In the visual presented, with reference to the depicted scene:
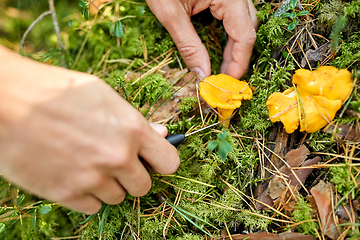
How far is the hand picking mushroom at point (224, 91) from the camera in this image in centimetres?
213

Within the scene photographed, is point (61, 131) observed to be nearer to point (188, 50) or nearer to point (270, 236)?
point (188, 50)

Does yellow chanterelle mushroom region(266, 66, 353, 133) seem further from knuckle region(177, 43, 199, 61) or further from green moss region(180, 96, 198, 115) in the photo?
knuckle region(177, 43, 199, 61)

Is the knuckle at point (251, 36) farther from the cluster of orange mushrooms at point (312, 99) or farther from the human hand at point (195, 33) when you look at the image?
the cluster of orange mushrooms at point (312, 99)

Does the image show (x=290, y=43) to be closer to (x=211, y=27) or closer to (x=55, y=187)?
(x=211, y=27)

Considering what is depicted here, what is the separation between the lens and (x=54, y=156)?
120 cm

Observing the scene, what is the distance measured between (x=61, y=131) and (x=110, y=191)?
1.75 feet

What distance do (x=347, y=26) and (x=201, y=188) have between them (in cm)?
193

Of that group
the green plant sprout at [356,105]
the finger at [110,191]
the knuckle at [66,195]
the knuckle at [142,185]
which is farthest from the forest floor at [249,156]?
the knuckle at [66,195]

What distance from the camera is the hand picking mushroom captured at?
213 cm

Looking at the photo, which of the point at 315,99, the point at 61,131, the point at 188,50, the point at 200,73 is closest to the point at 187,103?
the point at 200,73

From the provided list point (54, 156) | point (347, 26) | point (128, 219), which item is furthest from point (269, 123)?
point (54, 156)

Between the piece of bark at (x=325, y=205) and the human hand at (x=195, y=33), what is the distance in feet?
4.32

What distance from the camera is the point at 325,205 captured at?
1.76 meters

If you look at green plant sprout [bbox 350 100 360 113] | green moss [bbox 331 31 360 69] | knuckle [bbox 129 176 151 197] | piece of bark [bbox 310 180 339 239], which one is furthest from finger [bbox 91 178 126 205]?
green moss [bbox 331 31 360 69]
